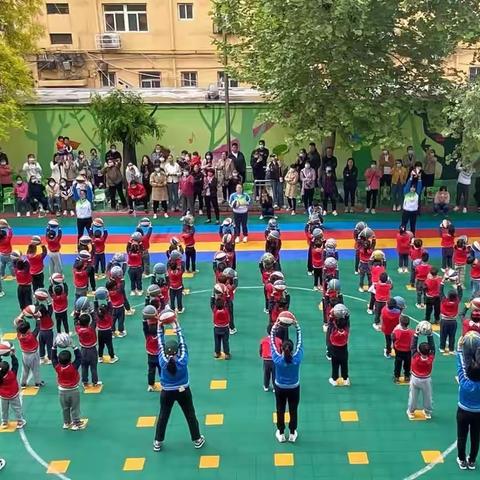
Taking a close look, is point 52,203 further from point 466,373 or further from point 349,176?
point 466,373

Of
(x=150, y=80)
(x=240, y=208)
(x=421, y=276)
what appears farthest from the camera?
(x=150, y=80)

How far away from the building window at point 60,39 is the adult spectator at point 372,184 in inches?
722

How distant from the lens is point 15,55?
21.2m

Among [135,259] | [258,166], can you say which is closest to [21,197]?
[258,166]

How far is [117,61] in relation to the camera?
3192 centimetres

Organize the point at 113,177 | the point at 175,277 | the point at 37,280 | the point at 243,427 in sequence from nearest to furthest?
the point at 243,427 < the point at 175,277 < the point at 37,280 < the point at 113,177

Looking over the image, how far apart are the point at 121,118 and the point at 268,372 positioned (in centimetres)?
1203

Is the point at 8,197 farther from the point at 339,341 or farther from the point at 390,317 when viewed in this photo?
the point at 390,317

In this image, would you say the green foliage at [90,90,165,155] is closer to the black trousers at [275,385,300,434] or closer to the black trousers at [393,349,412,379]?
the black trousers at [393,349,412,379]

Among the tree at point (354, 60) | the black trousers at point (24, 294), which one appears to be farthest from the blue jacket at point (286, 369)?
the tree at point (354, 60)

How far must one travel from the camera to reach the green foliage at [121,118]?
66.7ft

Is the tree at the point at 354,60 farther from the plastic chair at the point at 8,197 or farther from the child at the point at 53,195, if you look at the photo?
the plastic chair at the point at 8,197

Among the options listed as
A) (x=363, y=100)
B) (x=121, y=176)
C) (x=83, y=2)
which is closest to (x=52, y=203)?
(x=121, y=176)

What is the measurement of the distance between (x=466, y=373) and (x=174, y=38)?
26.5 metres
